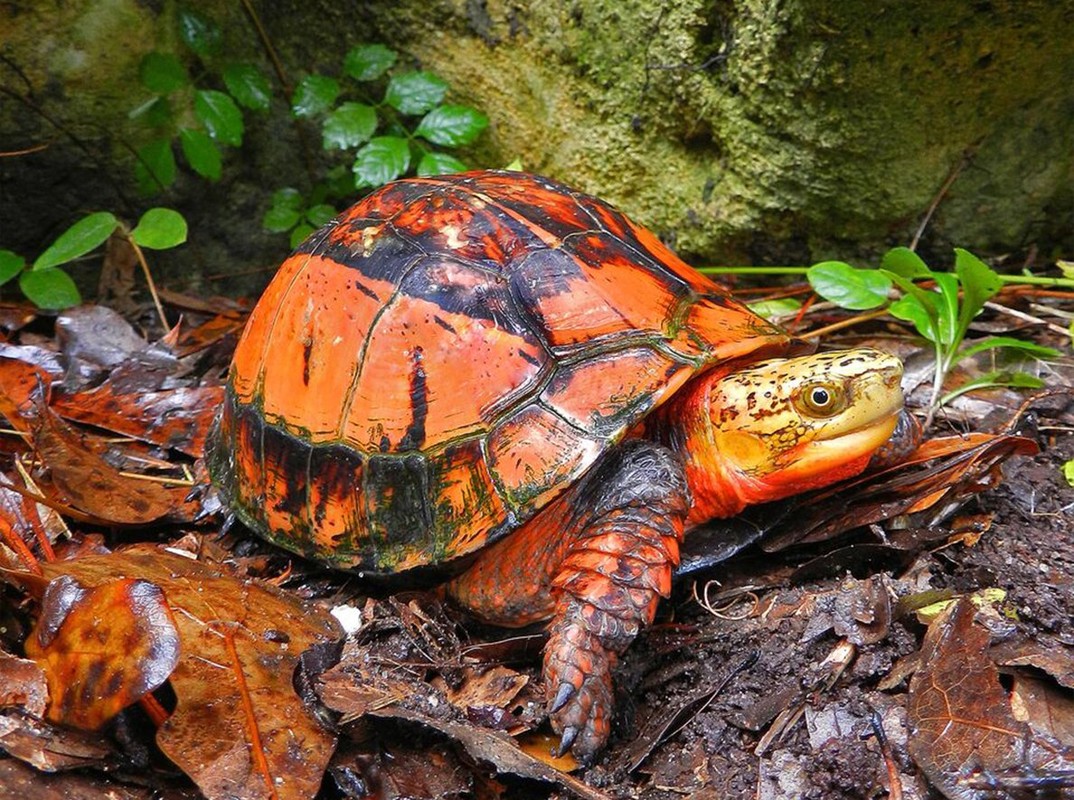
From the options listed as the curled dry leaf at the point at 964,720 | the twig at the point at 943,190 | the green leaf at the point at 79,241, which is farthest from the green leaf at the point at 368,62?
the curled dry leaf at the point at 964,720

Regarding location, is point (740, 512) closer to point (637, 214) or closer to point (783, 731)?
point (783, 731)

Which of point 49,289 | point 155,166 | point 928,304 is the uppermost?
point 928,304

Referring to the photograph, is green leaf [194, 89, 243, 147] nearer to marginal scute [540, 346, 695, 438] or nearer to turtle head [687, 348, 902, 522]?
marginal scute [540, 346, 695, 438]

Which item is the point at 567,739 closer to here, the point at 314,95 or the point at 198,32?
A: the point at 314,95

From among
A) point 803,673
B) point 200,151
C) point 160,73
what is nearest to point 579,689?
point 803,673

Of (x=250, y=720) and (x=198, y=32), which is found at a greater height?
(x=198, y=32)

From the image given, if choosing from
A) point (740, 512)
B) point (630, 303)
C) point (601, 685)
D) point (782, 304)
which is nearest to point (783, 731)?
point (601, 685)

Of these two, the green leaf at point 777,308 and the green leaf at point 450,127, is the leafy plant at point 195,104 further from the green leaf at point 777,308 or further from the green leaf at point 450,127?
the green leaf at point 777,308

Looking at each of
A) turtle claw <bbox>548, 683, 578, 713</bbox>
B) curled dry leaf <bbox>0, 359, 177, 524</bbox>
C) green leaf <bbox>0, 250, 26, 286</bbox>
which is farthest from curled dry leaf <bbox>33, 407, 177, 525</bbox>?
turtle claw <bbox>548, 683, 578, 713</bbox>
